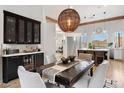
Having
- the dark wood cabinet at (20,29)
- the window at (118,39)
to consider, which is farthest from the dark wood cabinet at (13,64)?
the window at (118,39)

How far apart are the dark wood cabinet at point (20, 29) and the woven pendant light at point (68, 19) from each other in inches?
79.8

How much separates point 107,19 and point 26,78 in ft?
26.2

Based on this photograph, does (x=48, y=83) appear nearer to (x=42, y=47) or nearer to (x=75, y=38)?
(x=42, y=47)

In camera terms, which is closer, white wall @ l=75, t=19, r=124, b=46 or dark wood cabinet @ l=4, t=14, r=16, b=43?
dark wood cabinet @ l=4, t=14, r=16, b=43

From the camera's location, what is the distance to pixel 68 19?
3.12m

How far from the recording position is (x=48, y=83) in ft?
7.97

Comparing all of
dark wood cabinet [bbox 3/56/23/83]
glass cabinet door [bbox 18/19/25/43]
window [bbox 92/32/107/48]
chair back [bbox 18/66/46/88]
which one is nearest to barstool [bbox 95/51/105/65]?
window [bbox 92/32/107/48]

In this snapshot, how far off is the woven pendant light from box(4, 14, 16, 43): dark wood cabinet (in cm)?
201

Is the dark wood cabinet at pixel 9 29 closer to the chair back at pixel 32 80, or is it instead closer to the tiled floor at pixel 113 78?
the tiled floor at pixel 113 78

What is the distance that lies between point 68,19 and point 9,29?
226cm

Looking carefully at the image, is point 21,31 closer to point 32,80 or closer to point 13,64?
point 13,64

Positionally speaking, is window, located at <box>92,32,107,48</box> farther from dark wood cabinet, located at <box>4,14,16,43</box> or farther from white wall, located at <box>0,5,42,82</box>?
dark wood cabinet, located at <box>4,14,16,43</box>

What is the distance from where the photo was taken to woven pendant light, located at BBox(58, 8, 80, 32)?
3096mm

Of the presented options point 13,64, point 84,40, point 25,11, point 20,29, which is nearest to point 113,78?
point 13,64
